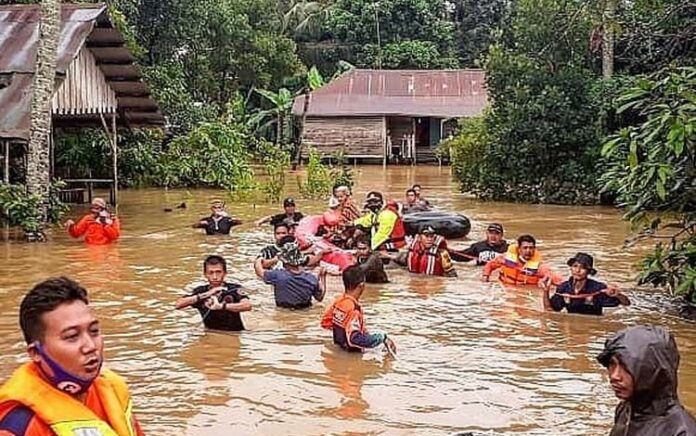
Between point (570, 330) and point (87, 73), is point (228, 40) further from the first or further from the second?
point (570, 330)

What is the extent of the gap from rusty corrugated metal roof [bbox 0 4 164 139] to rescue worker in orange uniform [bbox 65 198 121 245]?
1795mm

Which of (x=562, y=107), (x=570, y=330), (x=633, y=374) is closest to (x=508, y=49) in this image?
(x=562, y=107)

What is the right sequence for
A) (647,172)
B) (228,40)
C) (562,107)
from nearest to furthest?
(647,172), (562,107), (228,40)

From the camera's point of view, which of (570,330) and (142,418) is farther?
(570,330)

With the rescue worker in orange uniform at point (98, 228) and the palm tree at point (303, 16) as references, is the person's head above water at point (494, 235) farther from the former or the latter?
the palm tree at point (303, 16)

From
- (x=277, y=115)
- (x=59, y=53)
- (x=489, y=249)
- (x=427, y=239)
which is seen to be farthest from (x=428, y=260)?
(x=277, y=115)

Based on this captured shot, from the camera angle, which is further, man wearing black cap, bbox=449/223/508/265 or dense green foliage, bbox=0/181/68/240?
dense green foliage, bbox=0/181/68/240

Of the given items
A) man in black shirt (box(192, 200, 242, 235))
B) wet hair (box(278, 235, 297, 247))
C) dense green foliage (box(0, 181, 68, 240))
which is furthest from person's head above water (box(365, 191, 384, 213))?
dense green foliage (box(0, 181, 68, 240))

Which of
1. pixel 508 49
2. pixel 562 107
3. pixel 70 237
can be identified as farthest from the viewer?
pixel 508 49

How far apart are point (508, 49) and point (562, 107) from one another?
2.74 metres

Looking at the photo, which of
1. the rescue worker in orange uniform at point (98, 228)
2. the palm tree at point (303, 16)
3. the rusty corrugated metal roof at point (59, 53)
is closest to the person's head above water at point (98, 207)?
the rescue worker in orange uniform at point (98, 228)

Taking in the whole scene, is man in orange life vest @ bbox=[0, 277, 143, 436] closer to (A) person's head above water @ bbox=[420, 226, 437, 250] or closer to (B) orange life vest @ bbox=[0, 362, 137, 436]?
(B) orange life vest @ bbox=[0, 362, 137, 436]

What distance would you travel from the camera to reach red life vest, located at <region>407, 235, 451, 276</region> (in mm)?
14164

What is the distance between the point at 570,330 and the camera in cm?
1065
